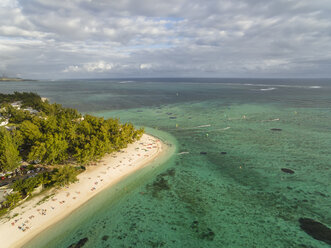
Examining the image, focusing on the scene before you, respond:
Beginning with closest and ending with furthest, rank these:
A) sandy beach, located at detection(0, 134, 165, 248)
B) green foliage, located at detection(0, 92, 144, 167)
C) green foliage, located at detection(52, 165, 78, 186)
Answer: sandy beach, located at detection(0, 134, 165, 248) → green foliage, located at detection(52, 165, 78, 186) → green foliage, located at detection(0, 92, 144, 167)

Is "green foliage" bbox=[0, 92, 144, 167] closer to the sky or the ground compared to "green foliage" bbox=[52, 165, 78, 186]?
closer to the sky

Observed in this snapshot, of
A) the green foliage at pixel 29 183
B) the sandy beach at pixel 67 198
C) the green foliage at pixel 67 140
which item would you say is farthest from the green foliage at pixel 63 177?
the green foliage at pixel 67 140

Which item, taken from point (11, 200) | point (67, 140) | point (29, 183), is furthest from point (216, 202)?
point (67, 140)

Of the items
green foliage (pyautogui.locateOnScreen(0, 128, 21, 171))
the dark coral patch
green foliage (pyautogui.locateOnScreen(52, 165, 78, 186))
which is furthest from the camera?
green foliage (pyautogui.locateOnScreen(0, 128, 21, 171))

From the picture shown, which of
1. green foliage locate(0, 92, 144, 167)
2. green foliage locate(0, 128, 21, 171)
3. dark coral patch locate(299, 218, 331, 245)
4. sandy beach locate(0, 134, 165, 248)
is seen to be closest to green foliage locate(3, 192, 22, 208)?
sandy beach locate(0, 134, 165, 248)

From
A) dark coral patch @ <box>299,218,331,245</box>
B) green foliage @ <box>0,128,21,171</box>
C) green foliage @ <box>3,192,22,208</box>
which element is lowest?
dark coral patch @ <box>299,218,331,245</box>

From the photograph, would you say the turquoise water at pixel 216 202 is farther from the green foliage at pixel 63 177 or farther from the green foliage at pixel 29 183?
the green foliage at pixel 29 183

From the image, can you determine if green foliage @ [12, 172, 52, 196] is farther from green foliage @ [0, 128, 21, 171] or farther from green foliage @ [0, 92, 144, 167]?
green foliage @ [0, 128, 21, 171]

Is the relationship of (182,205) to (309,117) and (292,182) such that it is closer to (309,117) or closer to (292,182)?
(292,182)
